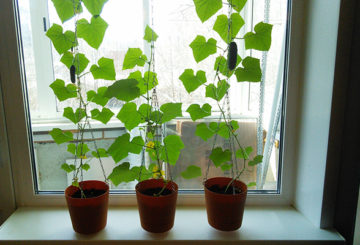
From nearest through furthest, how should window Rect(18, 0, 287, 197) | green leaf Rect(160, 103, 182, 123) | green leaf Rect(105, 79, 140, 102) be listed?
green leaf Rect(105, 79, 140, 102)
green leaf Rect(160, 103, 182, 123)
window Rect(18, 0, 287, 197)

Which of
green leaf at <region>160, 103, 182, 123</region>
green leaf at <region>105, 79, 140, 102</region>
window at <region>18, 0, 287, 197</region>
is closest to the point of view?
green leaf at <region>105, 79, 140, 102</region>

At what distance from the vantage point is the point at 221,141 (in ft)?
3.99

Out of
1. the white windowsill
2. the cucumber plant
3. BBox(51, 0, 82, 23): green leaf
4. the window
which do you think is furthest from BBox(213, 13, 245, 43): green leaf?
the white windowsill

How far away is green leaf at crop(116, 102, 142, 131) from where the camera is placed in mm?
936

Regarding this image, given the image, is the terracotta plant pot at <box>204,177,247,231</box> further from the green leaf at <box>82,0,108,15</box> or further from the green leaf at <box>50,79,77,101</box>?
the green leaf at <box>82,0,108,15</box>

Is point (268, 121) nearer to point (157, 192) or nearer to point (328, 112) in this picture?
point (328, 112)

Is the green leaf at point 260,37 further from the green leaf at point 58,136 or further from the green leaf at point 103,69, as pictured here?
the green leaf at point 58,136

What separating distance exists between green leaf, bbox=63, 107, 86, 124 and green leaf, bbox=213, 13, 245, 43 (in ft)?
1.89

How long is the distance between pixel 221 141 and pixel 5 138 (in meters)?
0.93

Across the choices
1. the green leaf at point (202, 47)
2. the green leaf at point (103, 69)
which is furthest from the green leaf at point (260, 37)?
the green leaf at point (103, 69)

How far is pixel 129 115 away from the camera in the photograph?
3.10 ft

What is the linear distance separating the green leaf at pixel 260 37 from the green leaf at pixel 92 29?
0.50 meters

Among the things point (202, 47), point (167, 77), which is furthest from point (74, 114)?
point (202, 47)

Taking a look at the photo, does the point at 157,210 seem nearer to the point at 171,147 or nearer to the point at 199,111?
the point at 171,147
